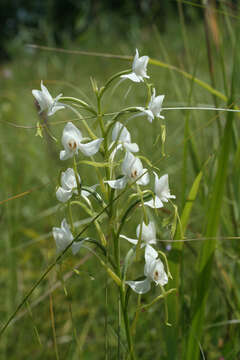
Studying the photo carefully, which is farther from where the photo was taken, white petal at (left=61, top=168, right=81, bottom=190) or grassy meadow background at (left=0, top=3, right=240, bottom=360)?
grassy meadow background at (left=0, top=3, right=240, bottom=360)

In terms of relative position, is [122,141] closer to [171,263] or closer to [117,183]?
[117,183]

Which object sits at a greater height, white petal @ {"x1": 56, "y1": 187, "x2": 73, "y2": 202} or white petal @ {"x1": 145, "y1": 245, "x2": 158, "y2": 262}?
white petal @ {"x1": 56, "y1": 187, "x2": 73, "y2": 202}

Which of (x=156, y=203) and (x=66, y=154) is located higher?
(x=66, y=154)

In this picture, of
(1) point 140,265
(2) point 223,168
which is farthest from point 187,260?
(2) point 223,168

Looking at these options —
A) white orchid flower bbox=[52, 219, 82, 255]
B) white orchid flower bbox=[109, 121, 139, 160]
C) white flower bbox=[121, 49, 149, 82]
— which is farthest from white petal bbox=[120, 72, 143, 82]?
white orchid flower bbox=[52, 219, 82, 255]

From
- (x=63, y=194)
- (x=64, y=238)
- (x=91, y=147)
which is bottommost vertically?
(x=64, y=238)

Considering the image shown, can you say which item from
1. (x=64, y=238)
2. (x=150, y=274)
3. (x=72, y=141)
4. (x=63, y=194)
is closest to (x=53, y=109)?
(x=72, y=141)

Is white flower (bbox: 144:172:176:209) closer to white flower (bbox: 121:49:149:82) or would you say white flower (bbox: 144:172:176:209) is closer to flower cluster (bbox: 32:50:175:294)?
flower cluster (bbox: 32:50:175:294)
